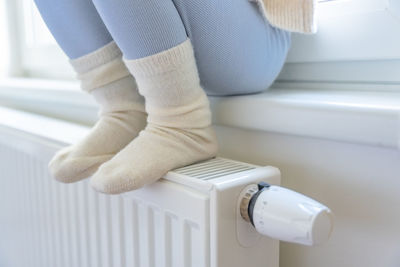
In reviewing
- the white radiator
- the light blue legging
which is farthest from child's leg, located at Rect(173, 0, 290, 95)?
the white radiator

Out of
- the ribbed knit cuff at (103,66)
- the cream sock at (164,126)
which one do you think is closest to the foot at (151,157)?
the cream sock at (164,126)

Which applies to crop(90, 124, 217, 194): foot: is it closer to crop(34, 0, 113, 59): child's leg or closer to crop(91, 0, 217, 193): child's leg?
crop(91, 0, 217, 193): child's leg

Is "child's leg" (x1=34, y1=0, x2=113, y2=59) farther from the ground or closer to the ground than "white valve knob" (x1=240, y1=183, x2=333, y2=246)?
farther from the ground

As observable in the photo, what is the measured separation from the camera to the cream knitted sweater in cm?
49

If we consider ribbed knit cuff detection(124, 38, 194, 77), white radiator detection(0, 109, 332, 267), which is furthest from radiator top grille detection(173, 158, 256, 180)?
ribbed knit cuff detection(124, 38, 194, 77)

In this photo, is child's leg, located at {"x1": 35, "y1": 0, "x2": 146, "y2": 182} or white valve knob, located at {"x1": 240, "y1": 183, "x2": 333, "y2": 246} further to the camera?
child's leg, located at {"x1": 35, "y1": 0, "x2": 146, "y2": 182}

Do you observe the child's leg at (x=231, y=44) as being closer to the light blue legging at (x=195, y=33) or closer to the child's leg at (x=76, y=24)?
the light blue legging at (x=195, y=33)

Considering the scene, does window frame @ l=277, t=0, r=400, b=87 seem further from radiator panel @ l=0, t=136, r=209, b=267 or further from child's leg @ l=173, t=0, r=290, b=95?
radiator panel @ l=0, t=136, r=209, b=267

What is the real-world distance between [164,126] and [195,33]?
0.11 metres

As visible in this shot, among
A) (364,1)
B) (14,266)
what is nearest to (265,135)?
(364,1)

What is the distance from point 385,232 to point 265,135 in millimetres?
167

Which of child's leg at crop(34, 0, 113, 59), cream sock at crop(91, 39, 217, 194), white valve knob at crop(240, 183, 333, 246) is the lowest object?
white valve knob at crop(240, 183, 333, 246)

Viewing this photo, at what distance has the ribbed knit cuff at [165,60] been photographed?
450mm

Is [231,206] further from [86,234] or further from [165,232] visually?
[86,234]
